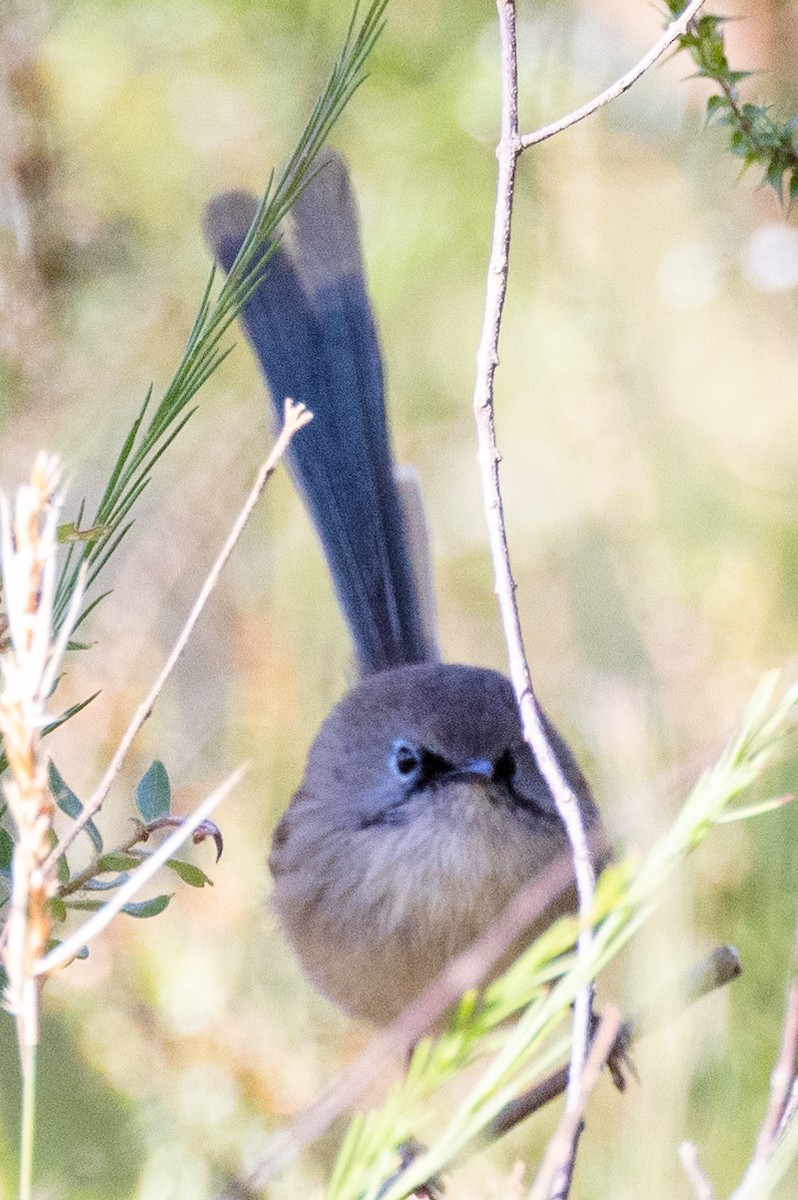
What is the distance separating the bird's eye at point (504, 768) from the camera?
79.7 inches

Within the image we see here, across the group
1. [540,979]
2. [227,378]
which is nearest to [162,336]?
[227,378]

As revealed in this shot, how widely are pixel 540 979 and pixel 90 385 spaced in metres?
2.56

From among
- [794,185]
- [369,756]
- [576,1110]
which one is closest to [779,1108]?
[576,1110]

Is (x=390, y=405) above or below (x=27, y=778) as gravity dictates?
above

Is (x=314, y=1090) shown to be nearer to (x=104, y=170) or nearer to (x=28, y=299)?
(x=28, y=299)

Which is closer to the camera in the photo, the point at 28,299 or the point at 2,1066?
the point at 2,1066

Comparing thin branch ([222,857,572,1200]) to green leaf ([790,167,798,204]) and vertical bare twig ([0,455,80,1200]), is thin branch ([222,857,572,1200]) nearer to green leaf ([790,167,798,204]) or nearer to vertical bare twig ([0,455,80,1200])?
vertical bare twig ([0,455,80,1200])

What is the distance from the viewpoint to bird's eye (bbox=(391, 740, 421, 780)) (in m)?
2.10

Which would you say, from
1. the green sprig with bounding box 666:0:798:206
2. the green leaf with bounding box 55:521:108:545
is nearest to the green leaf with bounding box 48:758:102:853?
the green leaf with bounding box 55:521:108:545

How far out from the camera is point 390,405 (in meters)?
3.47

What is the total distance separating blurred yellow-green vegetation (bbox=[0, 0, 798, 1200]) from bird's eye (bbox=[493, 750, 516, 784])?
0.59 m

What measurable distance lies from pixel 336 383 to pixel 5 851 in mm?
1333

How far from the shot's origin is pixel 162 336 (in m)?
3.14

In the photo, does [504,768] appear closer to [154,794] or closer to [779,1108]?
[154,794]
